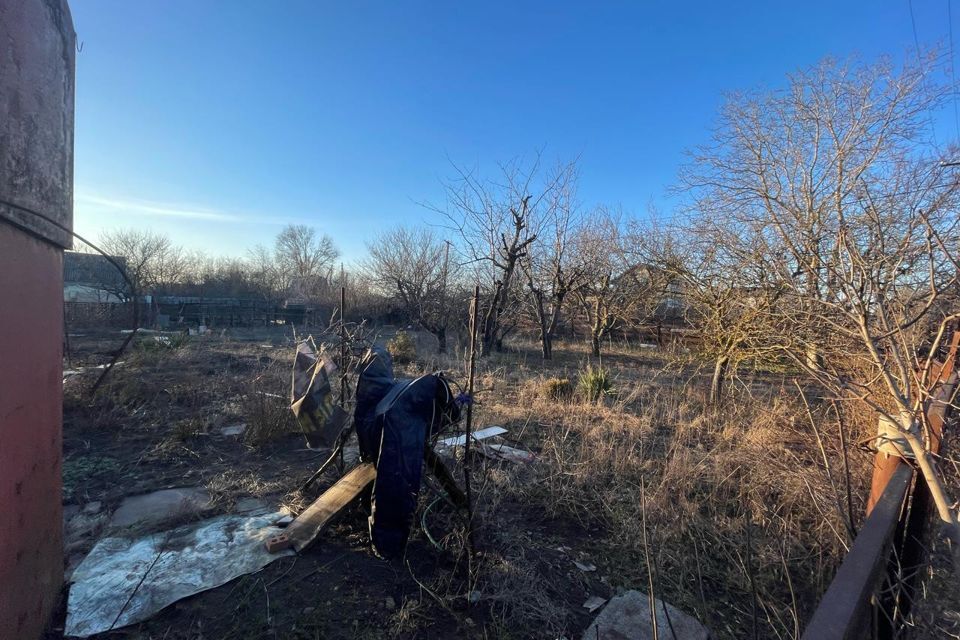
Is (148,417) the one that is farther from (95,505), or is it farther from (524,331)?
(524,331)

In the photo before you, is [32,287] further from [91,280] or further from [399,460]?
[91,280]

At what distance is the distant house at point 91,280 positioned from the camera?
23.4 meters

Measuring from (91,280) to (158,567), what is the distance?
101 ft

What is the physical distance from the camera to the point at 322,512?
309 centimetres

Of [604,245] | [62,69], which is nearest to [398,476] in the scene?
[62,69]

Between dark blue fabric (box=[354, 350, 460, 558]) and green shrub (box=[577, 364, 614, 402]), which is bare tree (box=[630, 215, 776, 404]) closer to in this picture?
green shrub (box=[577, 364, 614, 402])

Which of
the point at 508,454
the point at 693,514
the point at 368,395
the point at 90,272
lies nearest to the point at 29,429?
the point at 368,395

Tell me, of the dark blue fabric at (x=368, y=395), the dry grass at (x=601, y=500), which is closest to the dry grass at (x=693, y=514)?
the dry grass at (x=601, y=500)

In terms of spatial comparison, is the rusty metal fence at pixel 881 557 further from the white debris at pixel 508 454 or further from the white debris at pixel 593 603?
the white debris at pixel 508 454

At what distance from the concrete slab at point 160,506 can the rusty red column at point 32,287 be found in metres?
1.18

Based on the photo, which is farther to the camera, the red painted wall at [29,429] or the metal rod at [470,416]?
the metal rod at [470,416]

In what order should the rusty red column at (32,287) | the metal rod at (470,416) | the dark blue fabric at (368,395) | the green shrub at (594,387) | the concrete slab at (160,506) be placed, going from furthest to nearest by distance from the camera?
the green shrub at (594,387) < the concrete slab at (160,506) < the dark blue fabric at (368,395) < the metal rod at (470,416) < the rusty red column at (32,287)

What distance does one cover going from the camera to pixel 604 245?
14078 millimetres

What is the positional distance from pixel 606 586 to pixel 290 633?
1816 mm
